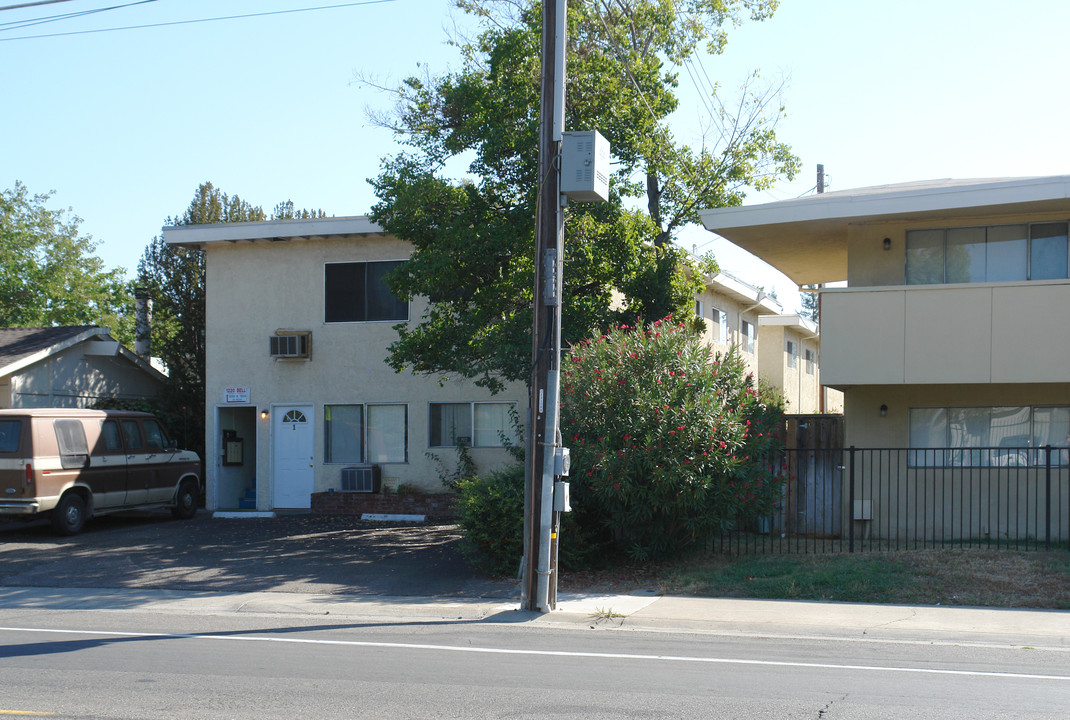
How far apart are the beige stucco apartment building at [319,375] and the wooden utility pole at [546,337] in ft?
27.5

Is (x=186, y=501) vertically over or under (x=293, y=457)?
under

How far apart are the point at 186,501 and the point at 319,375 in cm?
364

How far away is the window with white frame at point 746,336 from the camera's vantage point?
28.7m

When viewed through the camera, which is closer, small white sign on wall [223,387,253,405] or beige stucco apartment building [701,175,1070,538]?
beige stucco apartment building [701,175,1070,538]

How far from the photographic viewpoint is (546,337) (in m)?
10.7

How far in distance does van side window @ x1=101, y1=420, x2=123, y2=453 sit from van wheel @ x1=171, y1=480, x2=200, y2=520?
1.92 meters

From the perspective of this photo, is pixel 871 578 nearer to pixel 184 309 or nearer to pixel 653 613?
pixel 653 613

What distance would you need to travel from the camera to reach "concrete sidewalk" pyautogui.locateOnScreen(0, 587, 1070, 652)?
953cm

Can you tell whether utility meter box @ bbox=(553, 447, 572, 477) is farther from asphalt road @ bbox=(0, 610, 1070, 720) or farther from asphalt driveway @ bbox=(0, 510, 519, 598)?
asphalt driveway @ bbox=(0, 510, 519, 598)

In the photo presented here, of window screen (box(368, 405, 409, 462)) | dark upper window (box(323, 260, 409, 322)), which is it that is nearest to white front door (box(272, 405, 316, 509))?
window screen (box(368, 405, 409, 462))

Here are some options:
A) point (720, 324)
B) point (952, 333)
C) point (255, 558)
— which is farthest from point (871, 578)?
point (720, 324)

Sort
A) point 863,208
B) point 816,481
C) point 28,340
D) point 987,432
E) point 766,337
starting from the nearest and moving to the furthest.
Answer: point 863,208 < point 987,432 < point 816,481 < point 28,340 < point 766,337

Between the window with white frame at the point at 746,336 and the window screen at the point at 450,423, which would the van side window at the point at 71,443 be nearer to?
the window screen at the point at 450,423

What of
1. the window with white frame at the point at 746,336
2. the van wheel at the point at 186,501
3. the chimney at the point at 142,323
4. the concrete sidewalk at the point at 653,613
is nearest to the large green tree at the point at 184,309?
the chimney at the point at 142,323
